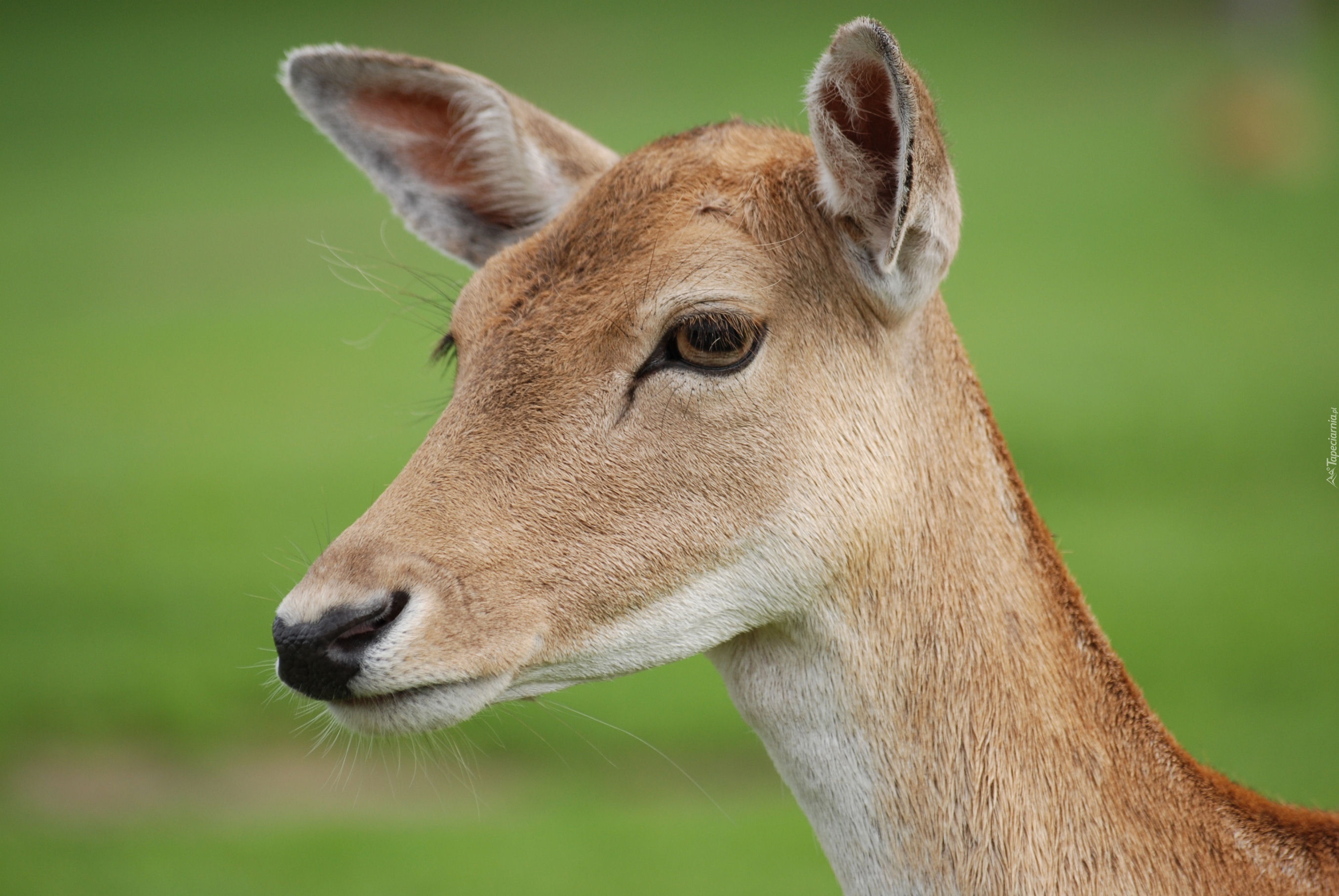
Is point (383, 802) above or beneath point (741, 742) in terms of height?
beneath

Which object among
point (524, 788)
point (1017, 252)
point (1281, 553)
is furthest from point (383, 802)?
point (1017, 252)

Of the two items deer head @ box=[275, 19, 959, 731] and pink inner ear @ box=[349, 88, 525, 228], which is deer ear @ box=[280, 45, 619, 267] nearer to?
pink inner ear @ box=[349, 88, 525, 228]

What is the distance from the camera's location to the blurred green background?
846 centimetres

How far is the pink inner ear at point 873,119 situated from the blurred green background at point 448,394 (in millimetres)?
296

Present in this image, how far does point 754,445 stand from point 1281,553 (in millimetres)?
10189

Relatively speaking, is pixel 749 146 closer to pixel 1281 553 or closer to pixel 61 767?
pixel 61 767

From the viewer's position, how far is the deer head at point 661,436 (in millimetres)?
3152

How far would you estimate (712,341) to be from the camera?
340 cm

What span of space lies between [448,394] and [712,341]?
6.23ft

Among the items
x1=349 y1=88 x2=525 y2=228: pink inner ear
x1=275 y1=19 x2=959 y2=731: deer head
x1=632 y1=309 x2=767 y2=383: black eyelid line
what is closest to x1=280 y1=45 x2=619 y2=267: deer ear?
x1=349 y1=88 x2=525 y2=228: pink inner ear

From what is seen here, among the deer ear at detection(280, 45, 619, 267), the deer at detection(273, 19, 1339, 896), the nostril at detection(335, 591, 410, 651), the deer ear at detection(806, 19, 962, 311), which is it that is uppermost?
the deer ear at detection(280, 45, 619, 267)

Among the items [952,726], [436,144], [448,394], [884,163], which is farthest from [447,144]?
[952,726]

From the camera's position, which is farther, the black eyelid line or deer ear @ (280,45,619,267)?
deer ear @ (280,45,619,267)

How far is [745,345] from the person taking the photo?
135 inches
